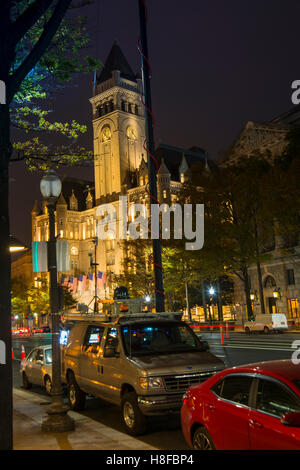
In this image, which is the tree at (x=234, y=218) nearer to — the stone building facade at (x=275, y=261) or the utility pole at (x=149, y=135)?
the stone building facade at (x=275, y=261)

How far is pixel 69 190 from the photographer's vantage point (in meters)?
118

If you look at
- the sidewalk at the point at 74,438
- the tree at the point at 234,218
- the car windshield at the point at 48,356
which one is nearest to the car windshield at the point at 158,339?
the sidewalk at the point at 74,438

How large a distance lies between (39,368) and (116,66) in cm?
9301

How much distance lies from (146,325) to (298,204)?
26.4m

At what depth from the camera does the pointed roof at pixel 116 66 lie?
329 feet

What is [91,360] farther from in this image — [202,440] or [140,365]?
[202,440]

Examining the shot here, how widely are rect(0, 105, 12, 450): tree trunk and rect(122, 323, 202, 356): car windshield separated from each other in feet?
14.1

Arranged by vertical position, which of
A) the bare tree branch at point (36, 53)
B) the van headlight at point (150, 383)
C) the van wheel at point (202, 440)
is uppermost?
the bare tree branch at point (36, 53)

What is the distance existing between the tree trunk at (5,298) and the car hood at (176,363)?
3.73 m

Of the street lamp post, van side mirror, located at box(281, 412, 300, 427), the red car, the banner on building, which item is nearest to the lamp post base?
the street lamp post

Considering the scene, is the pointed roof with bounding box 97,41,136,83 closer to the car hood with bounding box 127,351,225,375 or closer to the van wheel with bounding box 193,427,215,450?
the car hood with bounding box 127,351,225,375

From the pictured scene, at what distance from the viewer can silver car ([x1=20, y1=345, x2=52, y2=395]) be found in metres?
14.5

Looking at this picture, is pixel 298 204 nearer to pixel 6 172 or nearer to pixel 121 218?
pixel 6 172

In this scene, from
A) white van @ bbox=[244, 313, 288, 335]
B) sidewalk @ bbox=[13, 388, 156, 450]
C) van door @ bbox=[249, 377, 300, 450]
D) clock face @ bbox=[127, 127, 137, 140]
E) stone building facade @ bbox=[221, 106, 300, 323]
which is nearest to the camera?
van door @ bbox=[249, 377, 300, 450]
